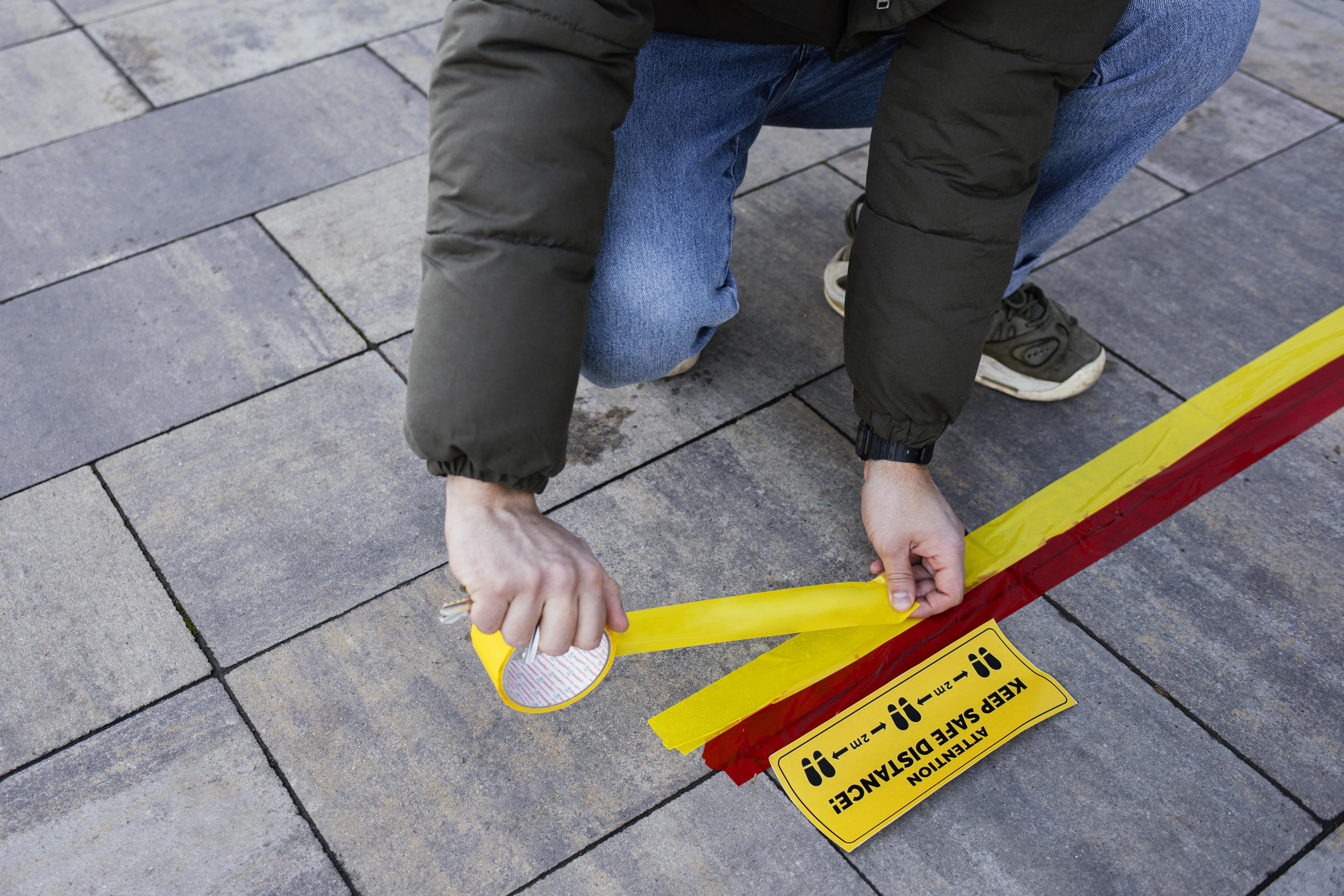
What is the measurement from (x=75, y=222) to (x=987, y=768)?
8.95 ft

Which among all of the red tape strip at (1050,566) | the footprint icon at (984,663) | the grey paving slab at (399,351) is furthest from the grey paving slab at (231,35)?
the footprint icon at (984,663)

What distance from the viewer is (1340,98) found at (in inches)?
129

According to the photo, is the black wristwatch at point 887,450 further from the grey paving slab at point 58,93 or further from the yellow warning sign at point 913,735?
the grey paving slab at point 58,93

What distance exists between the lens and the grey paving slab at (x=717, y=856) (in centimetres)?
160

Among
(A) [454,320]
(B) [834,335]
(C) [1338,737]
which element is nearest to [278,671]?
(A) [454,320]

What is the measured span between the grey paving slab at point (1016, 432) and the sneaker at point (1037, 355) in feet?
0.14

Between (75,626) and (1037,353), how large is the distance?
2.16m

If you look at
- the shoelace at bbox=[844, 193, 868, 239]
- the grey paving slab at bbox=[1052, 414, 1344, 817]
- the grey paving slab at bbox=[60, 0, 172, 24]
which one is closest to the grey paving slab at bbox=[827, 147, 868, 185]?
the shoelace at bbox=[844, 193, 868, 239]

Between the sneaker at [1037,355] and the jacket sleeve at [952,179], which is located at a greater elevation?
the jacket sleeve at [952,179]

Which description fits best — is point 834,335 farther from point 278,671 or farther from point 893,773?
point 278,671

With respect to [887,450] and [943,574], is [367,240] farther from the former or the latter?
[943,574]

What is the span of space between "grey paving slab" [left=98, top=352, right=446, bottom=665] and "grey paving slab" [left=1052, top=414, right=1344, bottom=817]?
4.60 ft

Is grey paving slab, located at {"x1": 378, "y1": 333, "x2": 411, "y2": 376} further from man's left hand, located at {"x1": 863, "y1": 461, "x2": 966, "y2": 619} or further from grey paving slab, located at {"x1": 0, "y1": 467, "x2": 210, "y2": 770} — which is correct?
man's left hand, located at {"x1": 863, "y1": 461, "x2": 966, "y2": 619}

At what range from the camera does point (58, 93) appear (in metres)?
3.20
